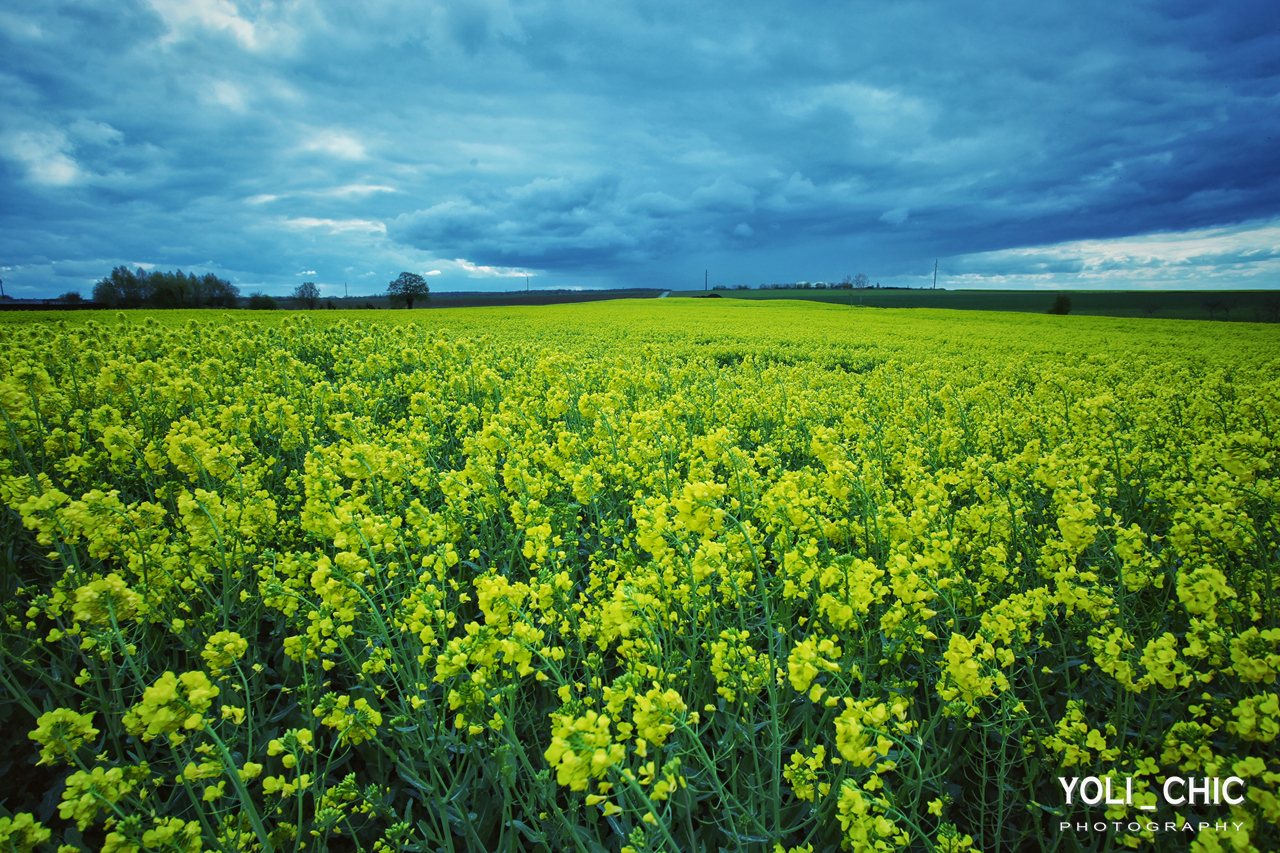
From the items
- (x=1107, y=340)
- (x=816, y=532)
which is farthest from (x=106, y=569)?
(x=1107, y=340)

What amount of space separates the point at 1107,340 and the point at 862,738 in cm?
2952

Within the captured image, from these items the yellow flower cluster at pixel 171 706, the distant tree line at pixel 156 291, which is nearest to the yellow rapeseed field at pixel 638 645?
the yellow flower cluster at pixel 171 706

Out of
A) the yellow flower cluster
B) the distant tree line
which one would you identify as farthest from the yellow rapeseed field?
the distant tree line

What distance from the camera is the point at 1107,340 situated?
2302 cm

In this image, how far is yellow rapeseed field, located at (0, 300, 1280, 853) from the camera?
2.21 meters

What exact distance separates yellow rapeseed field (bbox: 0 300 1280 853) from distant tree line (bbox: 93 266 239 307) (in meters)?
62.5

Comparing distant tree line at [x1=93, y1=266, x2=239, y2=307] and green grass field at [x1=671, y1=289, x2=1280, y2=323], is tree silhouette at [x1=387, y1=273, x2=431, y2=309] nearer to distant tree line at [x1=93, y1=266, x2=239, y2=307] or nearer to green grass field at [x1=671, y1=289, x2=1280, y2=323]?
distant tree line at [x1=93, y1=266, x2=239, y2=307]

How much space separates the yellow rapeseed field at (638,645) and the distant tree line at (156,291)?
62500 millimetres

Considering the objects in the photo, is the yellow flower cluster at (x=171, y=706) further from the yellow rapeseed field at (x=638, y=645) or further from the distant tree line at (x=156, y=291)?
the distant tree line at (x=156, y=291)

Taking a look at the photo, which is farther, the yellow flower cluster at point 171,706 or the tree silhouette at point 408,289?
the tree silhouette at point 408,289

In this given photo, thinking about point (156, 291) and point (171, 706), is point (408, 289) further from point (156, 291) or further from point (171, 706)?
point (171, 706)

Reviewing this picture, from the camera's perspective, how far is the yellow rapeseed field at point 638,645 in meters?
2.21

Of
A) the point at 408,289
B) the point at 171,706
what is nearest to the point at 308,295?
the point at 408,289

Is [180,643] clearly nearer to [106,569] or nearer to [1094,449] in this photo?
[106,569]
